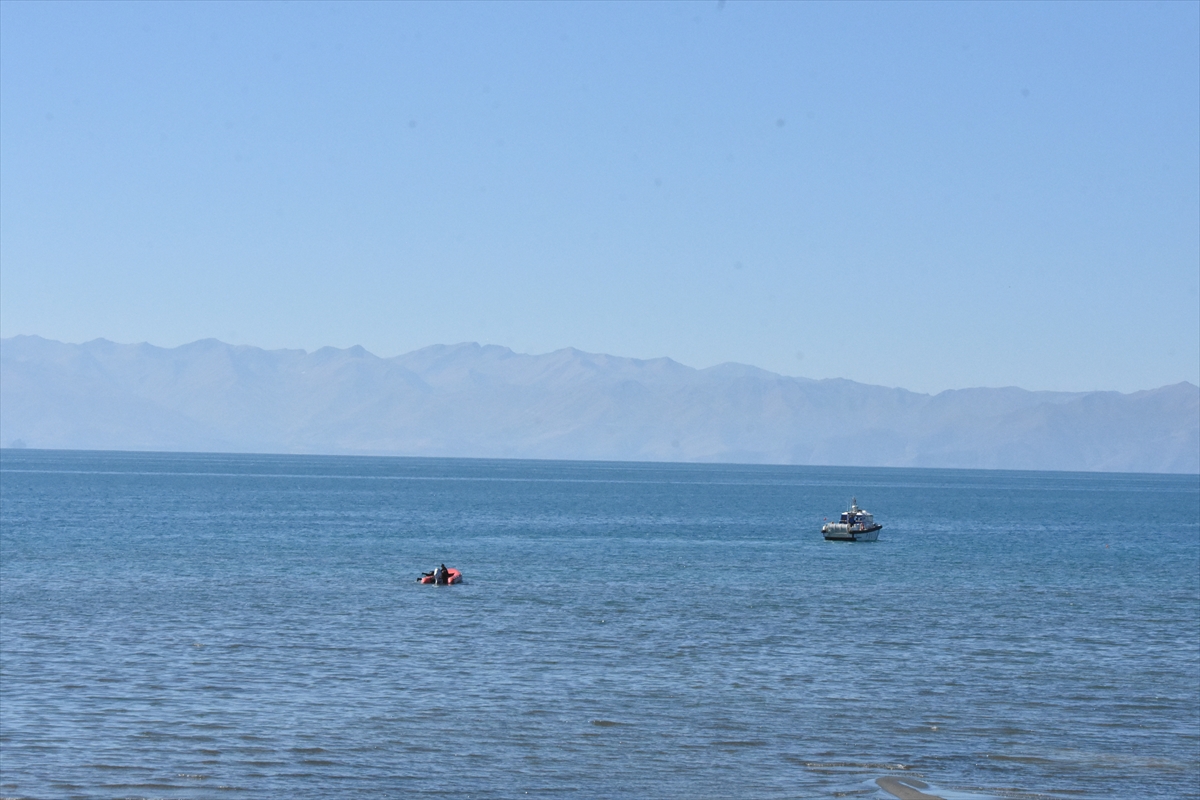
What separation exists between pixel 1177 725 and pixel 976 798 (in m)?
9.69

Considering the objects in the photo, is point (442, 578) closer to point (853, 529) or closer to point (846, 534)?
point (846, 534)

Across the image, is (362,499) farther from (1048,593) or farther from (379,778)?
(379,778)

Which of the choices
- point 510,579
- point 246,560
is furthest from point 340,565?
point 510,579

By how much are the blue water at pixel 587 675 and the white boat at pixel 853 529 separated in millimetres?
18647

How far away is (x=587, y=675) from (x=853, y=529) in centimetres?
6829

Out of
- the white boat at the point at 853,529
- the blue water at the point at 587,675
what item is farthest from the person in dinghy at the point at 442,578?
the white boat at the point at 853,529

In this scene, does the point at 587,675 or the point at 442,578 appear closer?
the point at 587,675

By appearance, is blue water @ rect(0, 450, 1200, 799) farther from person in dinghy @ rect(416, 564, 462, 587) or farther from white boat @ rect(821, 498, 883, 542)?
white boat @ rect(821, 498, 883, 542)

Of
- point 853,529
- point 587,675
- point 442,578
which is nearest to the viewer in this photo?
point 587,675

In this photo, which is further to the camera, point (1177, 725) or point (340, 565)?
point (340, 565)

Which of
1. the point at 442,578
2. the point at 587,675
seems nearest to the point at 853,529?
the point at 442,578

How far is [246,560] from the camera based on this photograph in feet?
252

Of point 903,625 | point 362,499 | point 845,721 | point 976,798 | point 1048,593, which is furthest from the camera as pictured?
point 362,499

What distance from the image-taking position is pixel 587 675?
38.9 meters
